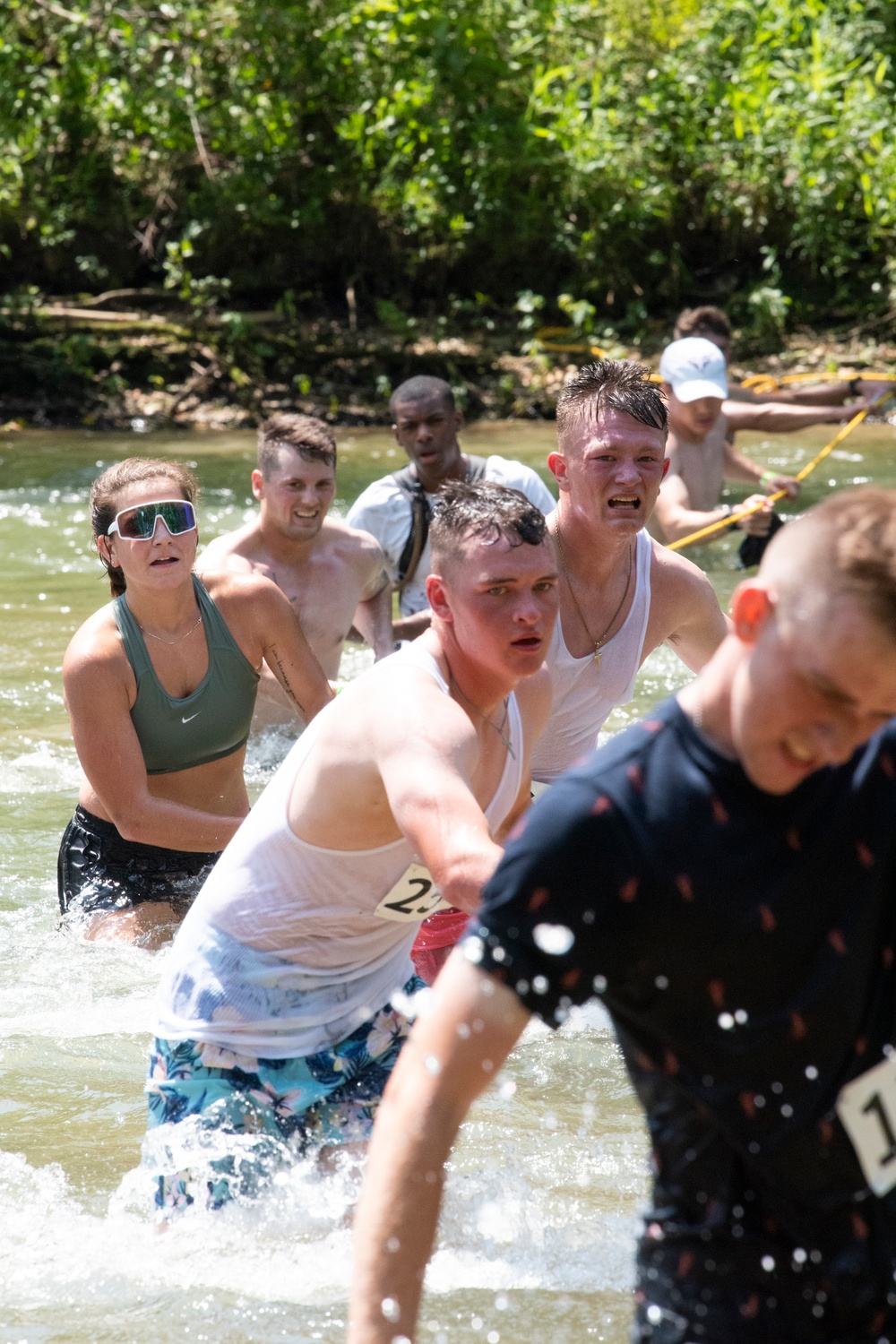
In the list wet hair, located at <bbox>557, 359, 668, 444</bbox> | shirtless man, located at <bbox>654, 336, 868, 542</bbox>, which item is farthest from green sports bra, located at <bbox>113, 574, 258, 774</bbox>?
shirtless man, located at <bbox>654, 336, 868, 542</bbox>

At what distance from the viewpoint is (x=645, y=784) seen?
159 cm

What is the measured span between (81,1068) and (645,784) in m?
2.97

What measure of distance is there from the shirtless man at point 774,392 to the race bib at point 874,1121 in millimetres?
8951

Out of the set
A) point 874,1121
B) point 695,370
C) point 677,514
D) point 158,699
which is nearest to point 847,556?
point 874,1121

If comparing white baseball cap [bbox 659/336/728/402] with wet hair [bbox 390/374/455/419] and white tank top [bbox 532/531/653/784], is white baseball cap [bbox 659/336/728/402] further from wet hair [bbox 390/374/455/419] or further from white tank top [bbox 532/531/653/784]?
white tank top [bbox 532/531/653/784]

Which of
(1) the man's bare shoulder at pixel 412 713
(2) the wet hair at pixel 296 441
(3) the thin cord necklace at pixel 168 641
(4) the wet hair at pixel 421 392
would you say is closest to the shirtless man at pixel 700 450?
(4) the wet hair at pixel 421 392

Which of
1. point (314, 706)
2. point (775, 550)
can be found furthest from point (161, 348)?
point (775, 550)

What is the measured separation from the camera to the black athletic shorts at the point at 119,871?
475 cm

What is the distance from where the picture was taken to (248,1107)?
2.87 m

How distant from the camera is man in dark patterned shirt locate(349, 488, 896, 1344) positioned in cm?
155

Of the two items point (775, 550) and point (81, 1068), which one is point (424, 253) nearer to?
point (81, 1068)

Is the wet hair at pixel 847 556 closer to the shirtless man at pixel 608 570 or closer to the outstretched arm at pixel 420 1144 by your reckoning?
the outstretched arm at pixel 420 1144

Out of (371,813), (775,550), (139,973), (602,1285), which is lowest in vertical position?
(139,973)

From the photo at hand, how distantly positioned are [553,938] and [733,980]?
205 millimetres
